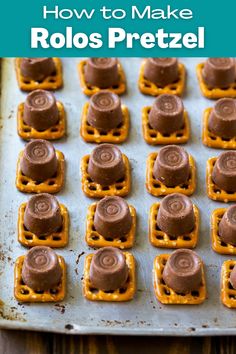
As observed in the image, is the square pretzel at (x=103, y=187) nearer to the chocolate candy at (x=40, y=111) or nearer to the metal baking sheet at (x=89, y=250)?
the metal baking sheet at (x=89, y=250)

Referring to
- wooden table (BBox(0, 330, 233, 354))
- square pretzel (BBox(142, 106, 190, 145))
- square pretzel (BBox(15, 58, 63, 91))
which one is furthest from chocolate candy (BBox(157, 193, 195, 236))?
square pretzel (BBox(15, 58, 63, 91))

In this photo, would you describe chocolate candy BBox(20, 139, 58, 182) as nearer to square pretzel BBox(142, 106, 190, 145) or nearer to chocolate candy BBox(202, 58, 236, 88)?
square pretzel BBox(142, 106, 190, 145)

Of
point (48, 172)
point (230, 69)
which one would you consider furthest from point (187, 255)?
point (230, 69)

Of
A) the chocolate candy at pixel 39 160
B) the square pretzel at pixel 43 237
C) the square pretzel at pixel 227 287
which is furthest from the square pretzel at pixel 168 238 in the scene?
the chocolate candy at pixel 39 160

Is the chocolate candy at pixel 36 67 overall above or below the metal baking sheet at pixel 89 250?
above

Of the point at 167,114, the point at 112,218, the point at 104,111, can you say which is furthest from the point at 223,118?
the point at 112,218

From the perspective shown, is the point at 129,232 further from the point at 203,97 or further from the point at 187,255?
the point at 203,97

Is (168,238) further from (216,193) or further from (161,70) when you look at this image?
(161,70)
